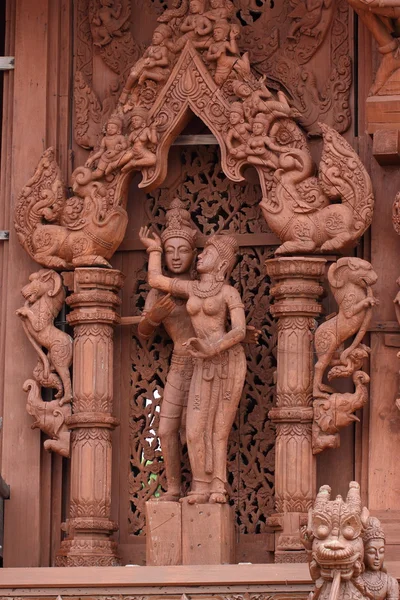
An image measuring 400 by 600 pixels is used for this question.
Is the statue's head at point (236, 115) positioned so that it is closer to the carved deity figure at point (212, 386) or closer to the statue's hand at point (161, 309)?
the carved deity figure at point (212, 386)

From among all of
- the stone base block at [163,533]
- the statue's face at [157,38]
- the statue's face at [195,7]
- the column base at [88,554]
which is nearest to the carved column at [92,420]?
the column base at [88,554]

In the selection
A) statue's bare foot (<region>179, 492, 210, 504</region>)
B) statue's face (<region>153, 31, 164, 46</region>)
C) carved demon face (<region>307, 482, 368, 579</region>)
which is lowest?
carved demon face (<region>307, 482, 368, 579</region>)

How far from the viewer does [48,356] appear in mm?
12766

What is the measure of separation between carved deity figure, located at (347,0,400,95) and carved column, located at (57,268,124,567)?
5.71 ft

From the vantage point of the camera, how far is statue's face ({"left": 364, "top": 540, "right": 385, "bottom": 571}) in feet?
35.7

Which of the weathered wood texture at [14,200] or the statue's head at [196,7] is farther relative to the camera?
the statue's head at [196,7]

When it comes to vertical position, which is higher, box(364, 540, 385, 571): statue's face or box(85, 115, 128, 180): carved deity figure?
box(85, 115, 128, 180): carved deity figure

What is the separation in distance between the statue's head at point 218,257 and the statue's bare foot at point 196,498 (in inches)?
43.2

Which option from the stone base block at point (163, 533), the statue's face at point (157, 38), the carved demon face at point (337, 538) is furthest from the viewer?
the statue's face at point (157, 38)

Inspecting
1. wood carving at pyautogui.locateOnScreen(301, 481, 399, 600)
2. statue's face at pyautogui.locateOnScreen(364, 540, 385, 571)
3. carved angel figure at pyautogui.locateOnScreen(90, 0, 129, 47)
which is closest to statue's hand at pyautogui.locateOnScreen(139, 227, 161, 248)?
carved angel figure at pyautogui.locateOnScreen(90, 0, 129, 47)

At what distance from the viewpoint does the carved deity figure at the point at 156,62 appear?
41.8 ft

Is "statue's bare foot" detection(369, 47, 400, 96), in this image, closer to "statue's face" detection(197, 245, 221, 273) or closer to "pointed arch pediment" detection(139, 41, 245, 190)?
"pointed arch pediment" detection(139, 41, 245, 190)

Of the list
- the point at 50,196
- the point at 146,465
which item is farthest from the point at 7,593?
the point at 50,196

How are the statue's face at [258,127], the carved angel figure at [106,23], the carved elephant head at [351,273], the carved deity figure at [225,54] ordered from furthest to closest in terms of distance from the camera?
the carved angel figure at [106,23], the carved deity figure at [225,54], the statue's face at [258,127], the carved elephant head at [351,273]
